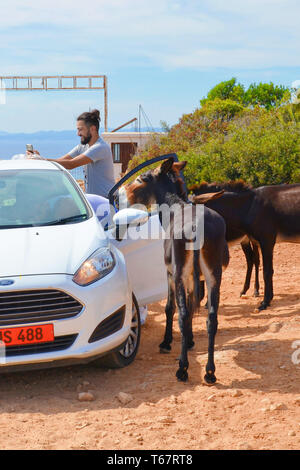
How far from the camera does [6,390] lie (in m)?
5.14

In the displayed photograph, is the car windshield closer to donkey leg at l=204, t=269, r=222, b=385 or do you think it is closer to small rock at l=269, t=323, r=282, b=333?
donkey leg at l=204, t=269, r=222, b=385

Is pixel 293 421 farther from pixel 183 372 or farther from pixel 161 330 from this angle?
pixel 161 330

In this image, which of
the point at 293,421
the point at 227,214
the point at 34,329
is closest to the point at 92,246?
the point at 34,329

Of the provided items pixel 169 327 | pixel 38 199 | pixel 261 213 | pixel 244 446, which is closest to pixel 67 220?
pixel 38 199

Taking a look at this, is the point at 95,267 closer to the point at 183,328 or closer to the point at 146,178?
the point at 183,328

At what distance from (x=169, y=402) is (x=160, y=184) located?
7.12 feet

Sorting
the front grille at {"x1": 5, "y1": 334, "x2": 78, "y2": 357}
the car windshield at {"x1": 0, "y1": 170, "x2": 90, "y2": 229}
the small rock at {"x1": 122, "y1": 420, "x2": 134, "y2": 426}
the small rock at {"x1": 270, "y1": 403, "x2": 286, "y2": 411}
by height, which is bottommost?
the small rock at {"x1": 122, "y1": 420, "x2": 134, "y2": 426}

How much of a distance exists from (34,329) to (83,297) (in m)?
0.43

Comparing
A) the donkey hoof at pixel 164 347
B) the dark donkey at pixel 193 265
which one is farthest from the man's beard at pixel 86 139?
the donkey hoof at pixel 164 347

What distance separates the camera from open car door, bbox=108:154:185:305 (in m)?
6.39

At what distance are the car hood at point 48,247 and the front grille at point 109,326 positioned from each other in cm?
48

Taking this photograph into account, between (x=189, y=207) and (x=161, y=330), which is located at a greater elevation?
(x=189, y=207)

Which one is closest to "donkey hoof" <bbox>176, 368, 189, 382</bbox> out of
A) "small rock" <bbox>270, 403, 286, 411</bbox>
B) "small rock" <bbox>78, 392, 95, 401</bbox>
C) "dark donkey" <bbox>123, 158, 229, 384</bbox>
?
"dark donkey" <bbox>123, 158, 229, 384</bbox>
